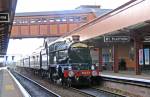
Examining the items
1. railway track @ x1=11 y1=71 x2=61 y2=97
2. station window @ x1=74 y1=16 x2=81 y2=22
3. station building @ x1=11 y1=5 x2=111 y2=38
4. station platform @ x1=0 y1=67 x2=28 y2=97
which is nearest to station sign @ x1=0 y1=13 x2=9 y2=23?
station platform @ x1=0 y1=67 x2=28 y2=97

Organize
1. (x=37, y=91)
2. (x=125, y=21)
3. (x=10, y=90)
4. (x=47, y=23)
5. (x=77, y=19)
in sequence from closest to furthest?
(x=10, y=90)
(x=37, y=91)
(x=125, y=21)
(x=47, y=23)
(x=77, y=19)

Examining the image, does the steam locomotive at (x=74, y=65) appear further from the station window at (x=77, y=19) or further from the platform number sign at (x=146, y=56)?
→ the station window at (x=77, y=19)

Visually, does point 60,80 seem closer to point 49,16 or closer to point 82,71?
point 82,71

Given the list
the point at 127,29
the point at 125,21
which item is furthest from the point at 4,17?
the point at 127,29

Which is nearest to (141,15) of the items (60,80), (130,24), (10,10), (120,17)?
(130,24)

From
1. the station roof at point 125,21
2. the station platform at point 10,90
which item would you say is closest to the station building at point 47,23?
the station roof at point 125,21

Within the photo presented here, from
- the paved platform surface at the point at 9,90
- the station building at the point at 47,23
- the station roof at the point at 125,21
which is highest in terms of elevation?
the station building at the point at 47,23

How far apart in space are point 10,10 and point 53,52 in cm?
1278

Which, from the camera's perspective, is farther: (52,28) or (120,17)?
(52,28)

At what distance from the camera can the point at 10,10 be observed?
770 inches

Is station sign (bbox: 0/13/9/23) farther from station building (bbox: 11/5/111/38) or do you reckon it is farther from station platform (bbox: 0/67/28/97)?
station building (bbox: 11/5/111/38)

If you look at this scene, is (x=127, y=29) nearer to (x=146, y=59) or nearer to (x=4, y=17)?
(x=146, y=59)

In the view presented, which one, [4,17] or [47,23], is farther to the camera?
[47,23]

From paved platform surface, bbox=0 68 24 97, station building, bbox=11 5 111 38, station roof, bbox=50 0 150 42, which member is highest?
station building, bbox=11 5 111 38
